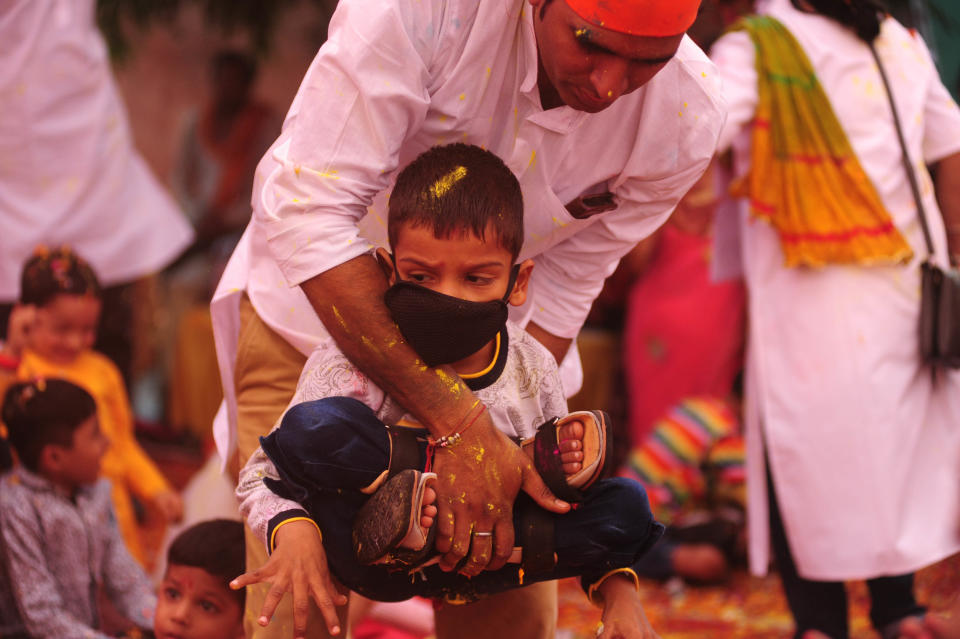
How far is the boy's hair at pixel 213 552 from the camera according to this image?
8.72 feet

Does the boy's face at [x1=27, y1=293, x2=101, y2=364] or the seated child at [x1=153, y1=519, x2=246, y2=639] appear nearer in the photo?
the seated child at [x1=153, y1=519, x2=246, y2=639]

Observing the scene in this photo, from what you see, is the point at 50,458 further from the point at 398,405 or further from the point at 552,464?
the point at 552,464

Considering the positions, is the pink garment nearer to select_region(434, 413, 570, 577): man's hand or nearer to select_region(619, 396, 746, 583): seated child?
select_region(619, 396, 746, 583): seated child

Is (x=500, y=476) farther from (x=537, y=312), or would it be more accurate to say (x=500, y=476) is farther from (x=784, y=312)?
(x=784, y=312)

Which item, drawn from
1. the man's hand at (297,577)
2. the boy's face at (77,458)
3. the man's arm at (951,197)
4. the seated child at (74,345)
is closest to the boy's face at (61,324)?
the seated child at (74,345)

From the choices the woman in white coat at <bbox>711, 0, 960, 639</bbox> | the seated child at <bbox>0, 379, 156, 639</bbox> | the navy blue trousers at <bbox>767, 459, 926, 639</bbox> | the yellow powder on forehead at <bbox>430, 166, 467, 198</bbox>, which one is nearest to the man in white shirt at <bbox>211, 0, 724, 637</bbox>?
the yellow powder on forehead at <bbox>430, 166, 467, 198</bbox>

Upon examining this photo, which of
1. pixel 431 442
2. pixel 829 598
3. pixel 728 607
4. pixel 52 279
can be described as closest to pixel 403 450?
pixel 431 442

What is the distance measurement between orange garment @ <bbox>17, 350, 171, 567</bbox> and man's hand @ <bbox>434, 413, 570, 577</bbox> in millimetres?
2269

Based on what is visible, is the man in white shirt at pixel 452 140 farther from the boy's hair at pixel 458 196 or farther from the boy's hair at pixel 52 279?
the boy's hair at pixel 52 279

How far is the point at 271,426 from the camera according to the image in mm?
2205

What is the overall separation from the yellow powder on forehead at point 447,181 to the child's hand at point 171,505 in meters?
2.08

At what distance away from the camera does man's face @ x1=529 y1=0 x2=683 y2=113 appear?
176 cm

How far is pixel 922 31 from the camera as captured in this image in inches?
158

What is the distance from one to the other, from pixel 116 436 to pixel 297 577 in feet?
8.61
